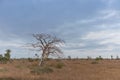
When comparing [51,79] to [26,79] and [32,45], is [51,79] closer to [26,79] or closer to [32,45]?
[26,79]

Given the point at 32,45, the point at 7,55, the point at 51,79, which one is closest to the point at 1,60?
the point at 7,55

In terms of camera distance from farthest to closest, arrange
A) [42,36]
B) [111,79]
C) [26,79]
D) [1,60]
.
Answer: [1,60]
[42,36]
[111,79]
[26,79]

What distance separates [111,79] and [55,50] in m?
19.3

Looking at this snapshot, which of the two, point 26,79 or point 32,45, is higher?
point 32,45

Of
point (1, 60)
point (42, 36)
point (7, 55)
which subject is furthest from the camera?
point (7, 55)

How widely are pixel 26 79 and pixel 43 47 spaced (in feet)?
66.3

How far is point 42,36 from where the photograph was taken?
127 feet

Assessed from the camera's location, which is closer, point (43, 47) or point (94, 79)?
point (94, 79)

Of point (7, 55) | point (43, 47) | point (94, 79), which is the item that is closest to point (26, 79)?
point (94, 79)

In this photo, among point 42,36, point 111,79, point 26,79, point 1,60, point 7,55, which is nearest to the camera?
point 26,79

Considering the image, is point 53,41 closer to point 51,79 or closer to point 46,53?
point 46,53

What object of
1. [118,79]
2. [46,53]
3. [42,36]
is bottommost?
[118,79]

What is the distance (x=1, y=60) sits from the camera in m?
55.0

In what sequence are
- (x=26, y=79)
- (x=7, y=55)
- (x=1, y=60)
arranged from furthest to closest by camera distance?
(x=7, y=55) < (x=1, y=60) < (x=26, y=79)
